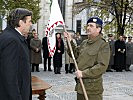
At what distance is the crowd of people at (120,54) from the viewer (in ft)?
51.1

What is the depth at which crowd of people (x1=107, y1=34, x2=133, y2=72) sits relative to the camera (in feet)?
51.1

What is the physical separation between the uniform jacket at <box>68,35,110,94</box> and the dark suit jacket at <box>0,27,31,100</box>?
3.54 ft

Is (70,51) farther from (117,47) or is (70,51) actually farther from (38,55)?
(117,47)

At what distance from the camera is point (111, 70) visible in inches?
625

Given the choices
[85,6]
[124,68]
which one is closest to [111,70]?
[124,68]

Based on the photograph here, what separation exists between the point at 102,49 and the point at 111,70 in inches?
457

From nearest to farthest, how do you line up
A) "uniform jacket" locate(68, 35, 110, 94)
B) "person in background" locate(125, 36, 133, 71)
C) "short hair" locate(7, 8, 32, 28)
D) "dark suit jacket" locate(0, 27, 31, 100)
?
"dark suit jacket" locate(0, 27, 31, 100), "short hair" locate(7, 8, 32, 28), "uniform jacket" locate(68, 35, 110, 94), "person in background" locate(125, 36, 133, 71)

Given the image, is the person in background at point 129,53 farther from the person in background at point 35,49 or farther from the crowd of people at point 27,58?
the crowd of people at point 27,58

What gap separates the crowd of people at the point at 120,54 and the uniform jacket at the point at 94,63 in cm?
1107

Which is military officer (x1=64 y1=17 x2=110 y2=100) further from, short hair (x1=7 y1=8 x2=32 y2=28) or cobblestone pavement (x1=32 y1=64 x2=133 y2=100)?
cobblestone pavement (x1=32 y1=64 x2=133 y2=100)

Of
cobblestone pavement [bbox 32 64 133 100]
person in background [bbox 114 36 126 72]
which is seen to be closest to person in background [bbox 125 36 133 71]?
person in background [bbox 114 36 126 72]

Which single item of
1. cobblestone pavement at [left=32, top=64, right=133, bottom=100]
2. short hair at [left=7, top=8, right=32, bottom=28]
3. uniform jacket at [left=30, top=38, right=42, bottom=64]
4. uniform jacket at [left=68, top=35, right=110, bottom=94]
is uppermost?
short hair at [left=7, top=8, right=32, bottom=28]

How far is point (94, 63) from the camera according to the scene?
4.41 meters

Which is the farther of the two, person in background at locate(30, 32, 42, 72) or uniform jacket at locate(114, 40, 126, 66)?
uniform jacket at locate(114, 40, 126, 66)
